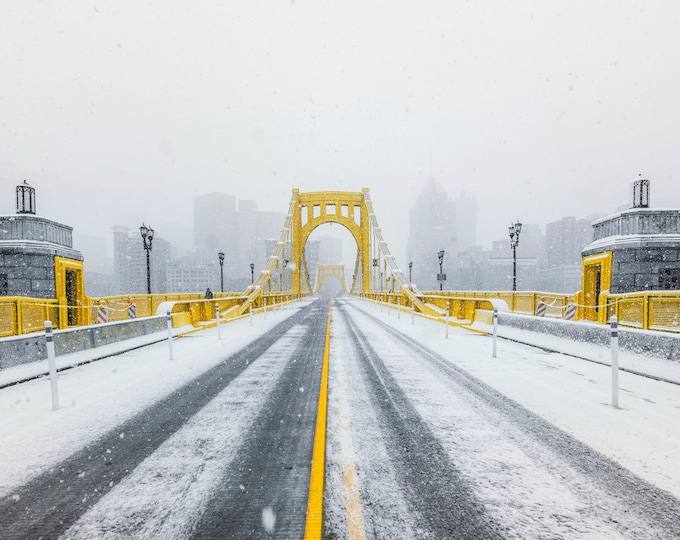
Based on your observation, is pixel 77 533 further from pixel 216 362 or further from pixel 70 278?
pixel 70 278

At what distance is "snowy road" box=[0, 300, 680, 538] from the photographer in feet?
8.82

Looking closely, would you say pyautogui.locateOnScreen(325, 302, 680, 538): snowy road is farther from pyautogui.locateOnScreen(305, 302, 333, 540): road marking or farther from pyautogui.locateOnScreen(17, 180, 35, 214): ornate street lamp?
pyautogui.locateOnScreen(17, 180, 35, 214): ornate street lamp

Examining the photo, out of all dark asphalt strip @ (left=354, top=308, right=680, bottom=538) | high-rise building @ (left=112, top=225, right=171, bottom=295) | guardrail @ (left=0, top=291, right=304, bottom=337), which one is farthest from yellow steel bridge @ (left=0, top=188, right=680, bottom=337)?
high-rise building @ (left=112, top=225, right=171, bottom=295)

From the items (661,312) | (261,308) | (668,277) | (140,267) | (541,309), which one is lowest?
(261,308)

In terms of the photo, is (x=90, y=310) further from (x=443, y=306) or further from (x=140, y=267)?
(x=140, y=267)

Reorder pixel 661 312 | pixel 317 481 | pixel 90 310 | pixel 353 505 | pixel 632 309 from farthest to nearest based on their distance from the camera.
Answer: pixel 90 310 → pixel 632 309 → pixel 661 312 → pixel 317 481 → pixel 353 505

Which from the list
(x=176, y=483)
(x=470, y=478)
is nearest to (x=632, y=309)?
(x=470, y=478)

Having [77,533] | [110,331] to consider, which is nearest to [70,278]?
[110,331]

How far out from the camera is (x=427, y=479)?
326cm

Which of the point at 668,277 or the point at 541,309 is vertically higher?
the point at 668,277

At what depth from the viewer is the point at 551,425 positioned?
4617 millimetres

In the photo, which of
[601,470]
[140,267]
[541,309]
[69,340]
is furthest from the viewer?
[140,267]

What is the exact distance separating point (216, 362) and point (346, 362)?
3.01 m

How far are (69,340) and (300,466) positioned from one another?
8432 millimetres
